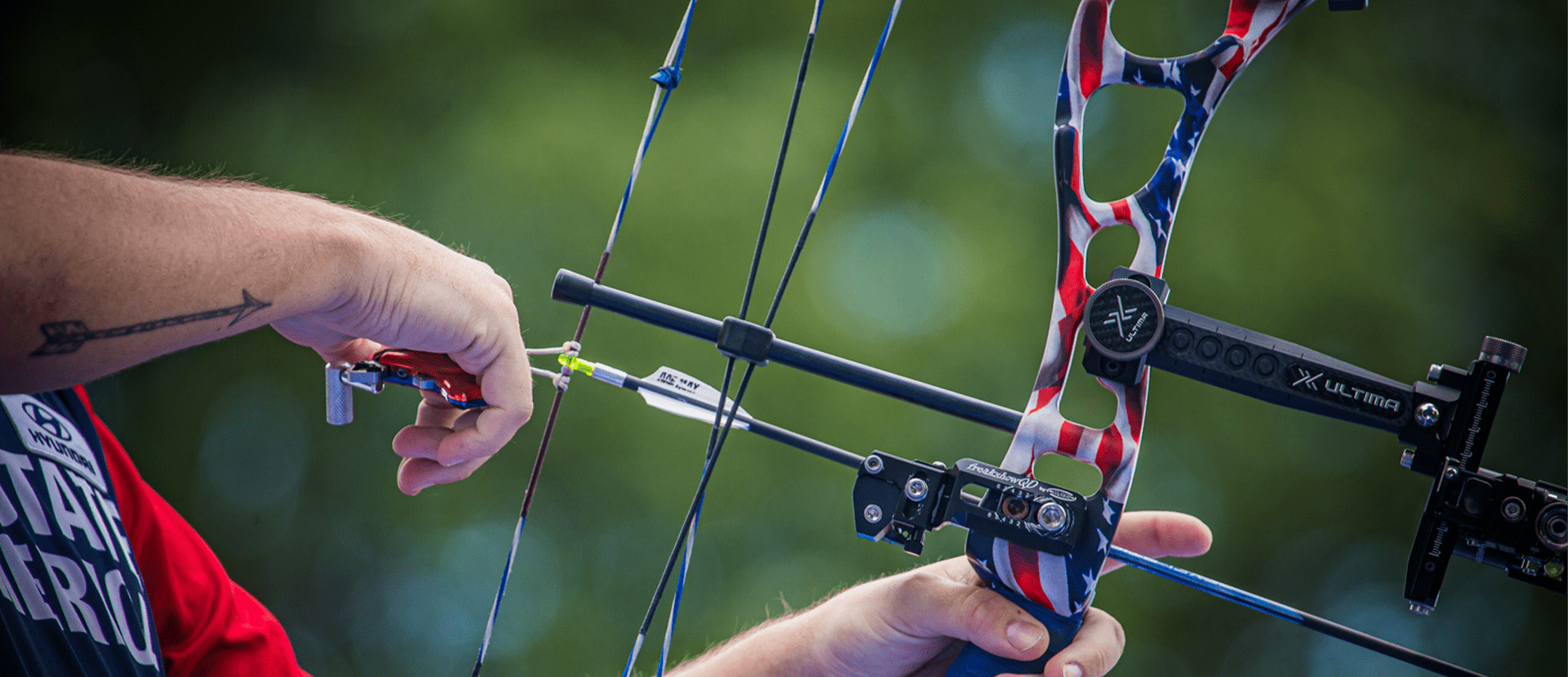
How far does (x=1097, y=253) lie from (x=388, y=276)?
454 cm

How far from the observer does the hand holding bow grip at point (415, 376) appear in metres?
0.95

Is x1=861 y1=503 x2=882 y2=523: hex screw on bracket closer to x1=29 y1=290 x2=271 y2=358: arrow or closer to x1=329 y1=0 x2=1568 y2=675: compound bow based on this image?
x1=329 y1=0 x2=1568 y2=675: compound bow

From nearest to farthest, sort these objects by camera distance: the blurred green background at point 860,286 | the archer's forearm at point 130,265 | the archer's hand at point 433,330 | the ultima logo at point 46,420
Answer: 1. the archer's forearm at point 130,265
2. the archer's hand at point 433,330
3. the ultima logo at point 46,420
4. the blurred green background at point 860,286

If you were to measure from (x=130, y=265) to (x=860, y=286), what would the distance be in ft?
12.6

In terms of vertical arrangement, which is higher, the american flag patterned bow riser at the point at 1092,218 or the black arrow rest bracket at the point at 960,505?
the american flag patterned bow riser at the point at 1092,218

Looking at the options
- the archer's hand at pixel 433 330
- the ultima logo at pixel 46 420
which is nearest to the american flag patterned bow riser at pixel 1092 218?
the archer's hand at pixel 433 330

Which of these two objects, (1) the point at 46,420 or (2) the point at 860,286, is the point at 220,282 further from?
(2) the point at 860,286

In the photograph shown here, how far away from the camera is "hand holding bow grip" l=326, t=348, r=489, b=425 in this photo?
0.95 m

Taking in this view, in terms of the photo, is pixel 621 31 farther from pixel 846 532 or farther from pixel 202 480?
pixel 202 480

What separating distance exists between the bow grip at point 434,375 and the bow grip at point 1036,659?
0.55 m

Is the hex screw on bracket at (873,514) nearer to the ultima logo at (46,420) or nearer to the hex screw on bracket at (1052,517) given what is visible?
the hex screw on bracket at (1052,517)

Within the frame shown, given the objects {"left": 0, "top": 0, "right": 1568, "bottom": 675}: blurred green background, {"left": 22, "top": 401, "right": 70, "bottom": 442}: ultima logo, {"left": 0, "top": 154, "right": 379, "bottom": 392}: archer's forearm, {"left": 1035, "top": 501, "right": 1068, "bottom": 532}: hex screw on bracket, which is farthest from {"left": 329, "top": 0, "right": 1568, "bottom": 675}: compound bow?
{"left": 0, "top": 0, "right": 1568, "bottom": 675}: blurred green background

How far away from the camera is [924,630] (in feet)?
3.29

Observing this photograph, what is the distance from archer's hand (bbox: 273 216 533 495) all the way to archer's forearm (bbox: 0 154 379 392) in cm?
4
